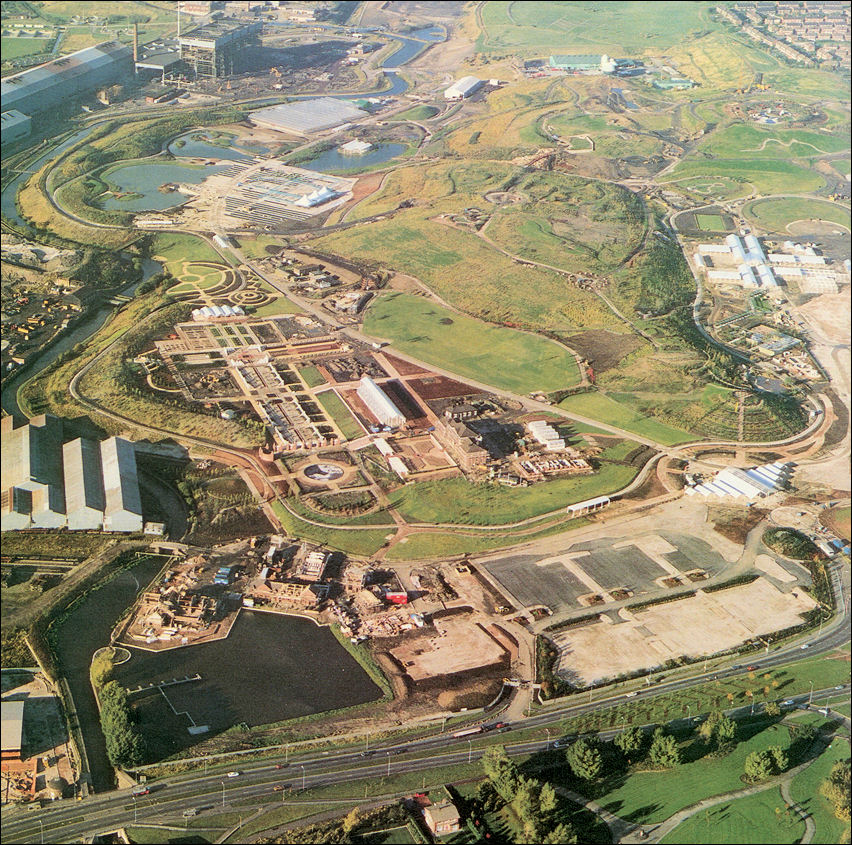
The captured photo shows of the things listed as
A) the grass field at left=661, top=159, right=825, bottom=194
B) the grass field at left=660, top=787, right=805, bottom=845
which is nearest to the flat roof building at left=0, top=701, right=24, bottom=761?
the grass field at left=660, top=787, right=805, bottom=845

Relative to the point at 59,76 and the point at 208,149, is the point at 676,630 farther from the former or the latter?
the point at 59,76

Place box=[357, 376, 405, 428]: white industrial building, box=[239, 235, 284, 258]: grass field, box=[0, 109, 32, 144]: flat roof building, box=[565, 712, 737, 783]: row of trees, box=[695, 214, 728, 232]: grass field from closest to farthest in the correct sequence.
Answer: box=[565, 712, 737, 783]: row of trees → box=[357, 376, 405, 428]: white industrial building → box=[239, 235, 284, 258]: grass field → box=[695, 214, 728, 232]: grass field → box=[0, 109, 32, 144]: flat roof building

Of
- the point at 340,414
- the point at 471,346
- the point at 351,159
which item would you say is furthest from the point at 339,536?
the point at 351,159

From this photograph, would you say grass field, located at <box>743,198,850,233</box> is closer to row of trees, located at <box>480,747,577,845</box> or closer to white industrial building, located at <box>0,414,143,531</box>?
white industrial building, located at <box>0,414,143,531</box>

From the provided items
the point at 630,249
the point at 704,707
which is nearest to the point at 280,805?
the point at 704,707

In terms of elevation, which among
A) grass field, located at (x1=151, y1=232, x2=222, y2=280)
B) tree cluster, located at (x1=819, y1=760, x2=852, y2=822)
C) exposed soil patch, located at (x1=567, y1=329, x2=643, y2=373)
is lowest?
tree cluster, located at (x1=819, y1=760, x2=852, y2=822)

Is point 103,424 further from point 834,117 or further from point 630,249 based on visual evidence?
point 834,117
